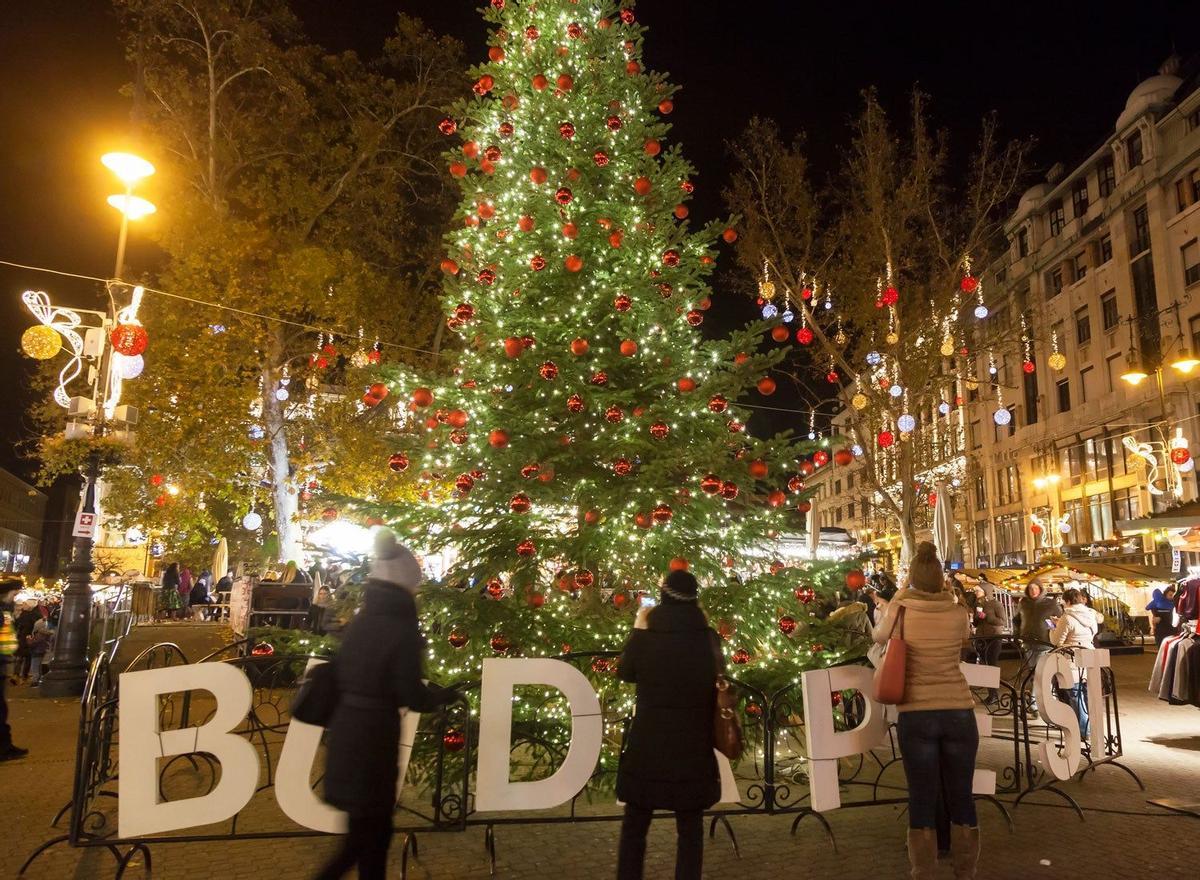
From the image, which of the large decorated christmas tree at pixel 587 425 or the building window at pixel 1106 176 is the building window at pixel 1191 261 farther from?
the large decorated christmas tree at pixel 587 425

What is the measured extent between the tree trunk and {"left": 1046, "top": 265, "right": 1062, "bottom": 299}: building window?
37.1m

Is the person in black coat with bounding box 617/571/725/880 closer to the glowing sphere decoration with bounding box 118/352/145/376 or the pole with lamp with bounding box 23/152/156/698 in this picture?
the pole with lamp with bounding box 23/152/156/698

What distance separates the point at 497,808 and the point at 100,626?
1418cm

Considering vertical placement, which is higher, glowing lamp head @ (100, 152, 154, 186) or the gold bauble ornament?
glowing lamp head @ (100, 152, 154, 186)

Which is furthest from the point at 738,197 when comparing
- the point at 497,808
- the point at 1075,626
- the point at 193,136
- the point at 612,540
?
the point at 497,808

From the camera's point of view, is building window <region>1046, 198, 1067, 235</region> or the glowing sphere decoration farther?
building window <region>1046, 198, 1067, 235</region>

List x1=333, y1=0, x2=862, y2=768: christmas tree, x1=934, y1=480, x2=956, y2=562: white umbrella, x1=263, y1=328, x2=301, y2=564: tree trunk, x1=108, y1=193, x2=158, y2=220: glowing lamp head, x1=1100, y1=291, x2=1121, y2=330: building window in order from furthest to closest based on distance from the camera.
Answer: x1=1100, y1=291, x2=1121, y2=330: building window → x1=263, y1=328, x2=301, y2=564: tree trunk → x1=934, y1=480, x2=956, y2=562: white umbrella → x1=108, y1=193, x2=158, y2=220: glowing lamp head → x1=333, y1=0, x2=862, y2=768: christmas tree

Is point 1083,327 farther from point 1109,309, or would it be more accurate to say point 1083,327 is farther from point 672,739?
point 672,739

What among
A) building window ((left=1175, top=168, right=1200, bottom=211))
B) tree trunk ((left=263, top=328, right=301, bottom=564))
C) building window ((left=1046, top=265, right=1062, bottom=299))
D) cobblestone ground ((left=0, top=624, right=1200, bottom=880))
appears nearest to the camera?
cobblestone ground ((left=0, top=624, right=1200, bottom=880))

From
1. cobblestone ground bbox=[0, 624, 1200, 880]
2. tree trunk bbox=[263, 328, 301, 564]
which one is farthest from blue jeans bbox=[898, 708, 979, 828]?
tree trunk bbox=[263, 328, 301, 564]

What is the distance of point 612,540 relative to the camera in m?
7.79

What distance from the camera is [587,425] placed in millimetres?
8195

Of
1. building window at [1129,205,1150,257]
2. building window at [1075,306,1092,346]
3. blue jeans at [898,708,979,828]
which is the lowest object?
blue jeans at [898,708,979,828]

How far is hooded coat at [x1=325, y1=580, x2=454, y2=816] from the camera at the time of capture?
368cm
